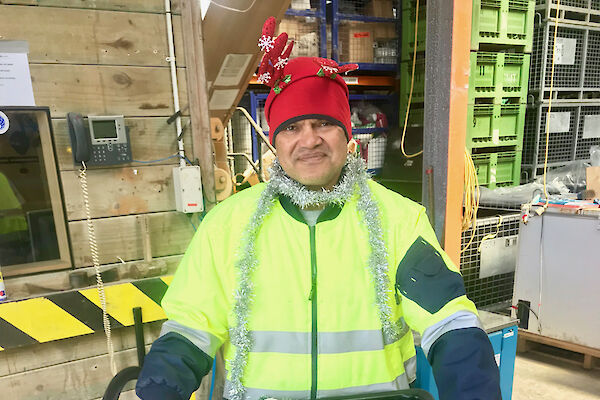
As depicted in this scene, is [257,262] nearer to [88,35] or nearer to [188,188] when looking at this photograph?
[188,188]

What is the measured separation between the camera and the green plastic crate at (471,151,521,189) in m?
4.07

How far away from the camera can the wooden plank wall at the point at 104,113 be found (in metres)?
1.47

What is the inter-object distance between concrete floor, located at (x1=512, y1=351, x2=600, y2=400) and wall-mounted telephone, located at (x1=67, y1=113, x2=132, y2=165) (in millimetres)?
2817

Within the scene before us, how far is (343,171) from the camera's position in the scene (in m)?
1.33

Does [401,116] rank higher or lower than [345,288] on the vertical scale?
higher

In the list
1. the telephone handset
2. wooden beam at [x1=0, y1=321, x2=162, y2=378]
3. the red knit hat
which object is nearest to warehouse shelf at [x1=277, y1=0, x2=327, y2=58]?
the telephone handset

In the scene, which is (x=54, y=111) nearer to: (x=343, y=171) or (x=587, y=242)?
(x=343, y=171)

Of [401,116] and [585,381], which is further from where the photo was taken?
[401,116]

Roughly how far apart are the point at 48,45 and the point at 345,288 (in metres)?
1.39

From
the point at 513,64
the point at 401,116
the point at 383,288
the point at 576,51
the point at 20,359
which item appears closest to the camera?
the point at 383,288

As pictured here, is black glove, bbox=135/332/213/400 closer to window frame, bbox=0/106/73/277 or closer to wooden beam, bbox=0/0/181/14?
window frame, bbox=0/106/73/277

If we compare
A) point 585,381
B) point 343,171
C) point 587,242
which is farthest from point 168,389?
point 585,381

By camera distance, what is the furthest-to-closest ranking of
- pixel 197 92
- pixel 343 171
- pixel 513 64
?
pixel 513 64
pixel 197 92
pixel 343 171


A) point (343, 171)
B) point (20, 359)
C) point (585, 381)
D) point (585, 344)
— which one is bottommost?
point (585, 381)
